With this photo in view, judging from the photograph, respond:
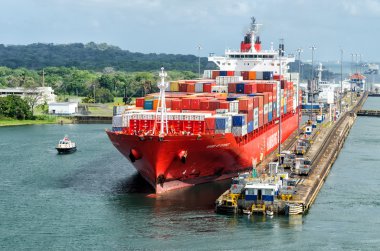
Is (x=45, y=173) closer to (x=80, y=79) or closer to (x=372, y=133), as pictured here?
(x=372, y=133)

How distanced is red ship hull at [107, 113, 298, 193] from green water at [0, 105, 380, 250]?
98 cm

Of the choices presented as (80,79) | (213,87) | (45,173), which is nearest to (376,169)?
(213,87)

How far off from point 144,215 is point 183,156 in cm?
519

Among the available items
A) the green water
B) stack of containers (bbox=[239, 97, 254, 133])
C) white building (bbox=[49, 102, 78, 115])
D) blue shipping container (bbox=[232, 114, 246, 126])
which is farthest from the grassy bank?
blue shipping container (bbox=[232, 114, 246, 126])

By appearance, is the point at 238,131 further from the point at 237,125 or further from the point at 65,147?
the point at 65,147

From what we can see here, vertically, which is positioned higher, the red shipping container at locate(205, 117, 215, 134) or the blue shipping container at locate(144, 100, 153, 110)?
the blue shipping container at locate(144, 100, 153, 110)

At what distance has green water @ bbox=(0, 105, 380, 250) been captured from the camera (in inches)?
1473

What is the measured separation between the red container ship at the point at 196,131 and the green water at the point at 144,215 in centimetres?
152

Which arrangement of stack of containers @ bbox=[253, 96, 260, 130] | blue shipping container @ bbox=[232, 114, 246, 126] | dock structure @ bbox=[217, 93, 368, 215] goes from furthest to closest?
stack of containers @ bbox=[253, 96, 260, 130], blue shipping container @ bbox=[232, 114, 246, 126], dock structure @ bbox=[217, 93, 368, 215]

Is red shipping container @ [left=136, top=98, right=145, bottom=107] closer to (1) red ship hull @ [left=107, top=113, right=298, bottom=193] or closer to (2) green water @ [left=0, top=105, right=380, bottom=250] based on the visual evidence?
(2) green water @ [left=0, top=105, right=380, bottom=250]

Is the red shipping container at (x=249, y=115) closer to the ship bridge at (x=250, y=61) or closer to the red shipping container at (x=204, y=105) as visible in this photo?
the red shipping container at (x=204, y=105)

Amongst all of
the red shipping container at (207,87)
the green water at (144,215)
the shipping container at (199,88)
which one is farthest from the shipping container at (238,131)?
the shipping container at (199,88)

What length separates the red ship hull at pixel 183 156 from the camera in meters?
45.8

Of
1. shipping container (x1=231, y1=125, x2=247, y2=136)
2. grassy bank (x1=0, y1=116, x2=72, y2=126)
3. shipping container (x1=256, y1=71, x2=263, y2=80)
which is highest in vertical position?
shipping container (x1=256, y1=71, x2=263, y2=80)
